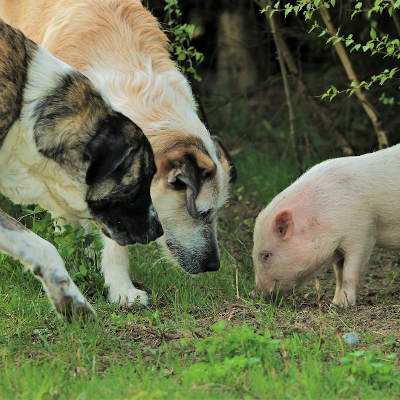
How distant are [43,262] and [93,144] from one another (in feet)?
2.39

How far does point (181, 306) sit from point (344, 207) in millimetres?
1445

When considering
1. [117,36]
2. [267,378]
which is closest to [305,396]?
[267,378]

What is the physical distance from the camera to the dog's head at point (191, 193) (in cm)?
675

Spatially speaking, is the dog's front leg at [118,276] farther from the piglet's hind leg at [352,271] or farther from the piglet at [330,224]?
the piglet's hind leg at [352,271]

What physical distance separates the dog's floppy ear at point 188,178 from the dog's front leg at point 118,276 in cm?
60

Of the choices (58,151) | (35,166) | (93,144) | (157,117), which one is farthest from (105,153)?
(157,117)

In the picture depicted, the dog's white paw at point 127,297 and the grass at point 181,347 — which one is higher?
the grass at point 181,347

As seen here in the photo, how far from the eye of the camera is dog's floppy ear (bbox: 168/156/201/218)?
672cm

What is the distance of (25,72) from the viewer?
5.74 m

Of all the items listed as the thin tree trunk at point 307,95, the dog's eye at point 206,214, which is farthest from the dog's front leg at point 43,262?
the thin tree trunk at point 307,95

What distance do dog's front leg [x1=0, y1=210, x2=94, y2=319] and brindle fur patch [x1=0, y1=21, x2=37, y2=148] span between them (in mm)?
527

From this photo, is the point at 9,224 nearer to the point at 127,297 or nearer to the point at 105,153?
the point at 105,153

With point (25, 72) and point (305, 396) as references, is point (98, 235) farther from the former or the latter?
point (305, 396)

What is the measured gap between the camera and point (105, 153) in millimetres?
5762
